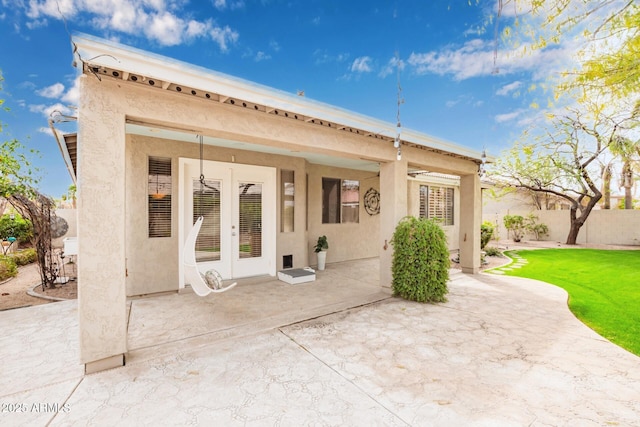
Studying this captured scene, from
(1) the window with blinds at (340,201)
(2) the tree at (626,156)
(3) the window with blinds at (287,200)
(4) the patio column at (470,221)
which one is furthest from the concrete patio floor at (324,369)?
(2) the tree at (626,156)

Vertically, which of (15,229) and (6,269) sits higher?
(15,229)

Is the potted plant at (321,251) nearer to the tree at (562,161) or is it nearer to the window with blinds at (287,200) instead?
the window with blinds at (287,200)

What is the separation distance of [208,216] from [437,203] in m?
9.91

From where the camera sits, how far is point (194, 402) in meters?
2.56

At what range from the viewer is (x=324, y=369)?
3.12 m

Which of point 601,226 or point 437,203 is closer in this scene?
point 437,203

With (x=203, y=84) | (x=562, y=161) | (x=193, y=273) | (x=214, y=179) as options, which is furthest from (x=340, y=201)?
(x=562, y=161)

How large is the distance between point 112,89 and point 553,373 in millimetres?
5581

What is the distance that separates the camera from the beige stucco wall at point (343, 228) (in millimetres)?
8945

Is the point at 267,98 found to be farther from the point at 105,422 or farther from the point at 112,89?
the point at 105,422

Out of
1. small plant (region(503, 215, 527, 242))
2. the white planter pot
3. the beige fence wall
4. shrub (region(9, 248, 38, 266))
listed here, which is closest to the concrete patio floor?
the white planter pot

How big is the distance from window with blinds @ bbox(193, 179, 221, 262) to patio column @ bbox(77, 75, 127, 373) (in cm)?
329

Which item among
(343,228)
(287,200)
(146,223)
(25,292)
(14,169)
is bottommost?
(25,292)

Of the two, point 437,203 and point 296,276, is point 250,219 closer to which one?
point 296,276
